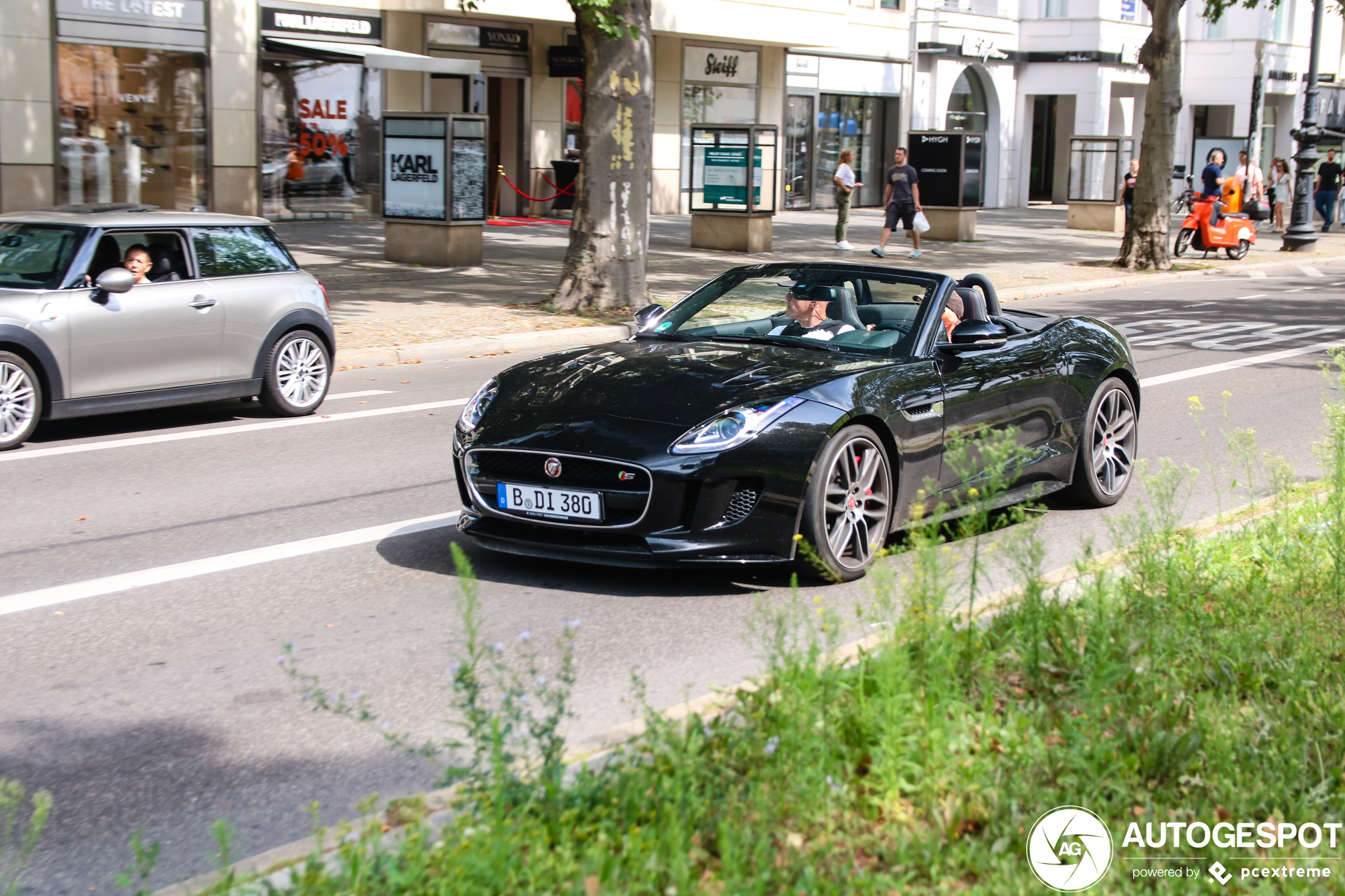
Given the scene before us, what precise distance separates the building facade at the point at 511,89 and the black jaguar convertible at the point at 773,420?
19483mm

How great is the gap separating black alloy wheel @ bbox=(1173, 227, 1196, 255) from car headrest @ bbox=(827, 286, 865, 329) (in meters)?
→ 22.4

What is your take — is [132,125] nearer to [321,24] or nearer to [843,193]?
[321,24]

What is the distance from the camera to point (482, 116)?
2144cm

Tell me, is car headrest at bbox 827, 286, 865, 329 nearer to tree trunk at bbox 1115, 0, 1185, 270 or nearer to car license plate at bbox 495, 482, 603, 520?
car license plate at bbox 495, 482, 603, 520

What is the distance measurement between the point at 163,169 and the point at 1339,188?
98.0ft

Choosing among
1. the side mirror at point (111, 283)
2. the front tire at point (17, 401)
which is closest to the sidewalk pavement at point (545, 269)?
the side mirror at point (111, 283)

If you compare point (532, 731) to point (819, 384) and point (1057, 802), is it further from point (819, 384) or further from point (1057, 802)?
point (819, 384)

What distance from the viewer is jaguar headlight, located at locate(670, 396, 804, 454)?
5.96 m

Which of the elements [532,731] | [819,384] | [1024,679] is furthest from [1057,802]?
[819,384]

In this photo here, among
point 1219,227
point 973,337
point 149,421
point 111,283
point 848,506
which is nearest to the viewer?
point 848,506

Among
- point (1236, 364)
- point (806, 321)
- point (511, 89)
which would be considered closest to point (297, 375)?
point (806, 321)

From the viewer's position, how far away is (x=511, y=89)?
32.2 meters

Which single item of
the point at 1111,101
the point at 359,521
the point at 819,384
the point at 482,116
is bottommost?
the point at 359,521

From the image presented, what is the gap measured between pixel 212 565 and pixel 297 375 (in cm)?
455
